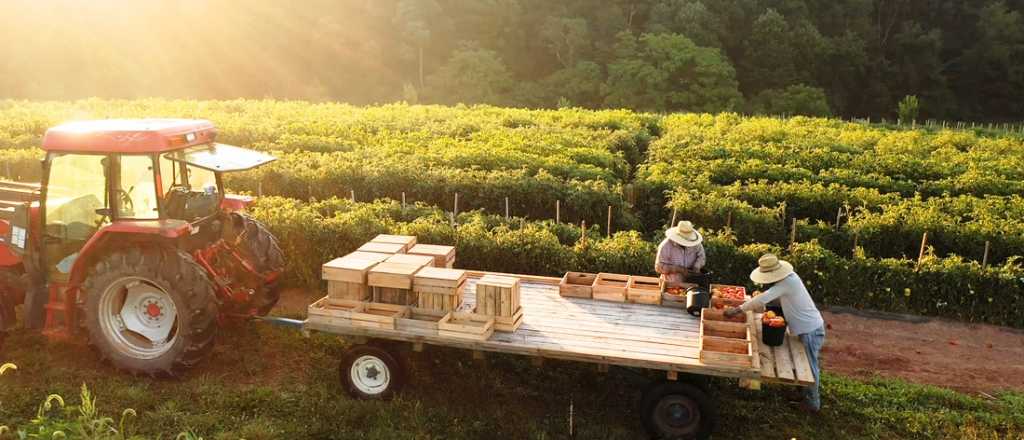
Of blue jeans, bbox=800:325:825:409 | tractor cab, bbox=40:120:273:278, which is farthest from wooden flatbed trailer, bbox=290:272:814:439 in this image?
tractor cab, bbox=40:120:273:278

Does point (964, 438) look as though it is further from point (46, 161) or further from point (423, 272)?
point (46, 161)

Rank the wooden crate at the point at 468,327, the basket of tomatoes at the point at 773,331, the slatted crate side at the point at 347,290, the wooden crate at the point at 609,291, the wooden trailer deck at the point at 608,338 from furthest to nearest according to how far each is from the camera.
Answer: the wooden crate at the point at 609,291
the slatted crate side at the point at 347,290
the basket of tomatoes at the point at 773,331
the wooden crate at the point at 468,327
the wooden trailer deck at the point at 608,338

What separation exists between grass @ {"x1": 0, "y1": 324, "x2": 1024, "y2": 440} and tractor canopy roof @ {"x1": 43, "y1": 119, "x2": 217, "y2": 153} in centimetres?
296

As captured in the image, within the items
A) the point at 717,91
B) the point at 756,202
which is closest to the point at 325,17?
the point at 717,91

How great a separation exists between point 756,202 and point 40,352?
15457 millimetres

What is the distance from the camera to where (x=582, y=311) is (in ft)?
32.9

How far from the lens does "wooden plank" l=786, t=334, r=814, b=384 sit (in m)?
8.35

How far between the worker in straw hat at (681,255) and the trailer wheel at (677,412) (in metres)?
2.39

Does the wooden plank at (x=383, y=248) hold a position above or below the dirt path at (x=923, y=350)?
above

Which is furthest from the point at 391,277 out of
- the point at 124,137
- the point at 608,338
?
the point at 124,137

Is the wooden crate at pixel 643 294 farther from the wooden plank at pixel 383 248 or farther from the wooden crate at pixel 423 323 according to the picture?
the wooden plank at pixel 383 248

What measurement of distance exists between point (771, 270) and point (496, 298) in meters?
3.50

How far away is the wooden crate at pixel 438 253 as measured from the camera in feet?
35.0

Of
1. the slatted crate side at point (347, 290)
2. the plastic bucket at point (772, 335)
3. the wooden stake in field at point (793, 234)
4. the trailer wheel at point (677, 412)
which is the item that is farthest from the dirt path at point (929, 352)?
the slatted crate side at point (347, 290)
